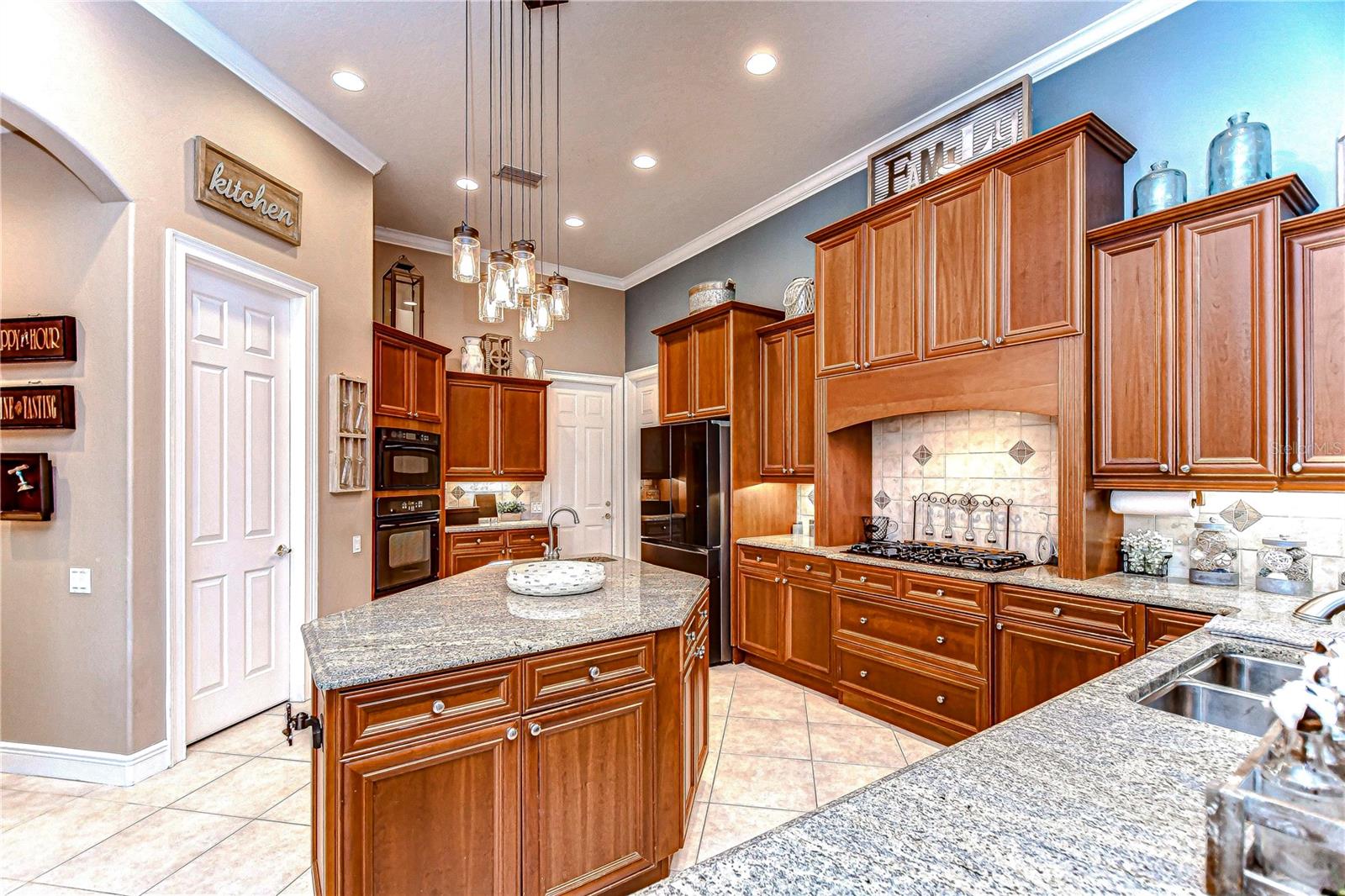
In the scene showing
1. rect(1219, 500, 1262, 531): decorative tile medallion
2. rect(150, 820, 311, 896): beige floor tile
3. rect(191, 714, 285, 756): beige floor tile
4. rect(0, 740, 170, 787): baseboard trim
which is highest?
rect(1219, 500, 1262, 531): decorative tile medallion

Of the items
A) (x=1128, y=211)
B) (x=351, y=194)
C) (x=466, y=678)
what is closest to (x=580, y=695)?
(x=466, y=678)

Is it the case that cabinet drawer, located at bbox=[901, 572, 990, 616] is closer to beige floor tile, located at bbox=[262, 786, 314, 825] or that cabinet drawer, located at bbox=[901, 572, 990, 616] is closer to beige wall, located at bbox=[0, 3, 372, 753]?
beige floor tile, located at bbox=[262, 786, 314, 825]

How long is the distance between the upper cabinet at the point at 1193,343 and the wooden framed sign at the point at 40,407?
451cm

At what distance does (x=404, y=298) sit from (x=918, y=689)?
184 inches

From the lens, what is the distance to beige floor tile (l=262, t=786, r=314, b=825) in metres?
2.39

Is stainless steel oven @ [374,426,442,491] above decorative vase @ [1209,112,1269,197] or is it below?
below

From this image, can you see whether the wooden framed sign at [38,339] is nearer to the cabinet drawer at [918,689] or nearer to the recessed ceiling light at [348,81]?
the recessed ceiling light at [348,81]

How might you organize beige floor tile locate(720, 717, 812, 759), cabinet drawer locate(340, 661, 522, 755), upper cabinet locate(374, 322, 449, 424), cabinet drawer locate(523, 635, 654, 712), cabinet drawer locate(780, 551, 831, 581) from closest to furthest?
1. cabinet drawer locate(340, 661, 522, 755)
2. cabinet drawer locate(523, 635, 654, 712)
3. beige floor tile locate(720, 717, 812, 759)
4. cabinet drawer locate(780, 551, 831, 581)
5. upper cabinet locate(374, 322, 449, 424)

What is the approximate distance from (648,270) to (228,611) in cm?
460

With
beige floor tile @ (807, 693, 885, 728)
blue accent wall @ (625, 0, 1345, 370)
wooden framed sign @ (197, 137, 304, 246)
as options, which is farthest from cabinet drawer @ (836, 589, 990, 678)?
wooden framed sign @ (197, 137, 304, 246)

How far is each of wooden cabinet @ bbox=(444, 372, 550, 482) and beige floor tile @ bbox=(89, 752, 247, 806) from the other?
8.83 ft

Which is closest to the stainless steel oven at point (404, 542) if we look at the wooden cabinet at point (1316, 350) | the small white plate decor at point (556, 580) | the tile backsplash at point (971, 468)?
the small white plate decor at point (556, 580)

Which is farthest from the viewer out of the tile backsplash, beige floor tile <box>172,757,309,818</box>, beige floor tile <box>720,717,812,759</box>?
the tile backsplash

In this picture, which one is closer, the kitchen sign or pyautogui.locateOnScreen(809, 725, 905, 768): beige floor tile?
pyautogui.locateOnScreen(809, 725, 905, 768): beige floor tile
